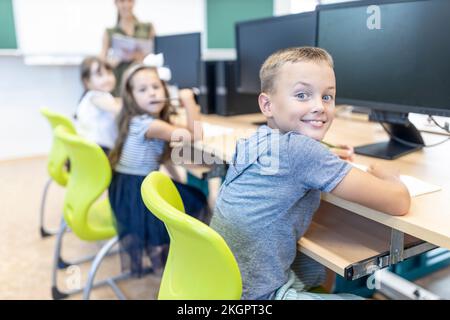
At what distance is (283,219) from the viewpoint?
0.87m

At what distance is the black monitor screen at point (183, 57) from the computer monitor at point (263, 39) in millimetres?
215

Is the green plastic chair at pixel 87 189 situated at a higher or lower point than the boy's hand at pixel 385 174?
lower

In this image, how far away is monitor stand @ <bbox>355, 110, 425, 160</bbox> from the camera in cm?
121

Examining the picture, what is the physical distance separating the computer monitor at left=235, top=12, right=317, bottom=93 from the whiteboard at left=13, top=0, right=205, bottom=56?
8.24 ft

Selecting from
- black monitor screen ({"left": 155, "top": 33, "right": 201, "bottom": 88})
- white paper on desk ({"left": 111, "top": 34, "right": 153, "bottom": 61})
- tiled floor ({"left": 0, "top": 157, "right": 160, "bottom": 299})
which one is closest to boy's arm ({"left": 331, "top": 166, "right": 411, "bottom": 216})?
tiled floor ({"left": 0, "top": 157, "right": 160, "bottom": 299})

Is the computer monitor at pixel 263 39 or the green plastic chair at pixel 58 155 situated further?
the green plastic chair at pixel 58 155

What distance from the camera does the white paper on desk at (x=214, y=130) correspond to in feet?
5.15

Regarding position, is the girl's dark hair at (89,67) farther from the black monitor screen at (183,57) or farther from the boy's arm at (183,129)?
the boy's arm at (183,129)

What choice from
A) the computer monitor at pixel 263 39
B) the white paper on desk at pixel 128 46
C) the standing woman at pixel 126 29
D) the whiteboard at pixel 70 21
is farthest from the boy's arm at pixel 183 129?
the whiteboard at pixel 70 21

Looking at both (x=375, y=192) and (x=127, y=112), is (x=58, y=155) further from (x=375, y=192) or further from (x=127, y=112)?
(x=375, y=192)

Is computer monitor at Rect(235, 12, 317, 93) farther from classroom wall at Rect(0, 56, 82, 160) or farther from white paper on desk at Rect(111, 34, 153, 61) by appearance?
classroom wall at Rect(0, 56, 82, 160)

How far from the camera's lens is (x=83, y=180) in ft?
4.68

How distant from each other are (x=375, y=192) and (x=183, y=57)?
146cm
